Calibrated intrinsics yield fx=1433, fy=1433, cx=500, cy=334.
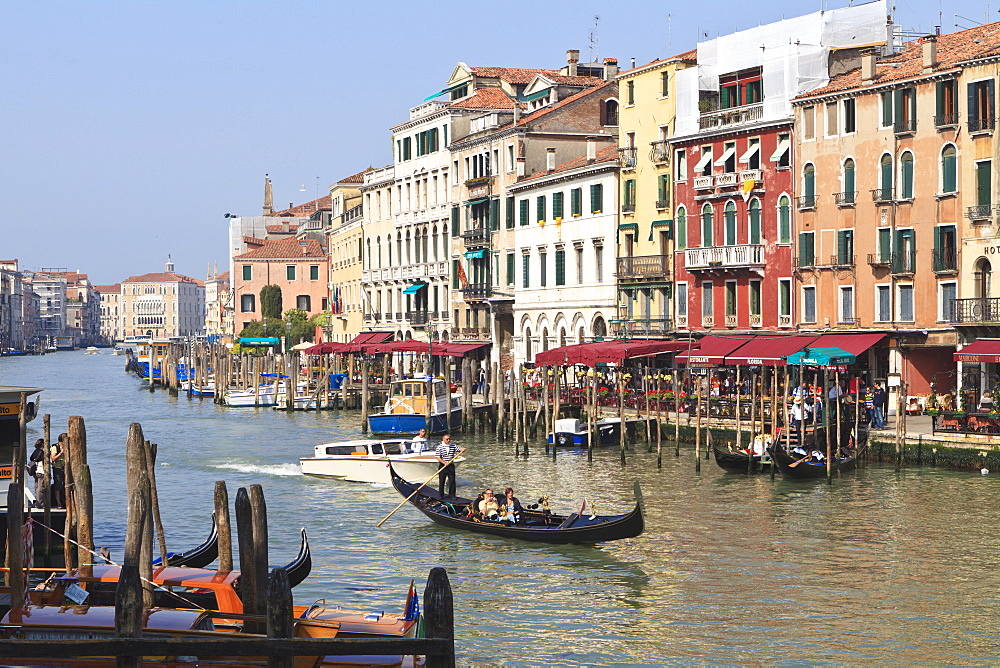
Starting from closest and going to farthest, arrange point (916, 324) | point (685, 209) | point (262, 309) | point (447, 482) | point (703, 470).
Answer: point (447, 482)
point (703, 470)
point (916, 324)
point (685, 209)
point (262, 309)

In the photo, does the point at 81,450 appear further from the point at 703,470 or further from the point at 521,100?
the point at 521,100

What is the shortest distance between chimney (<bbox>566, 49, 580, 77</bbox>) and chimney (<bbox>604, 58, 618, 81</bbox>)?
151cm

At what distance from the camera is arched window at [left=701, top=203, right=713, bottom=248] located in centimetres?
4256

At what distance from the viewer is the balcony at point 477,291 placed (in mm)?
55750

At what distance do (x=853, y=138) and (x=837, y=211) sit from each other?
197cm

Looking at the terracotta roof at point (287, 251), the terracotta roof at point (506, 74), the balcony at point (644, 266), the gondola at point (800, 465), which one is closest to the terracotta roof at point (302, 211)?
the terracotta roof at point (287, 251)

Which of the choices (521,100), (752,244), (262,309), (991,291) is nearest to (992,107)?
(991,291)

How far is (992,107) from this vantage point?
32688 millimetres

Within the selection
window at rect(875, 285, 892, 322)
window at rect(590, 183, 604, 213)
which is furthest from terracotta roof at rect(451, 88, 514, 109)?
window at rect(875, 285, 892, 322)

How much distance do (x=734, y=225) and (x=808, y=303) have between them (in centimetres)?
396

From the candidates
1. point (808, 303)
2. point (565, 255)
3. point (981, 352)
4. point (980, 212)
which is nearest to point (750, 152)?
point (808, 303)

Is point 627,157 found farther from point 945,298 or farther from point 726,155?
point 945,298

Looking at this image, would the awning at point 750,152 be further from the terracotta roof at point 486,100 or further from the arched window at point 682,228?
the terracotta roof at point 486,100

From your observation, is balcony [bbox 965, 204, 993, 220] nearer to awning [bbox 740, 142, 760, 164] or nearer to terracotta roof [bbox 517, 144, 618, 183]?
awning [bbox 740, 142, 760, 164]
